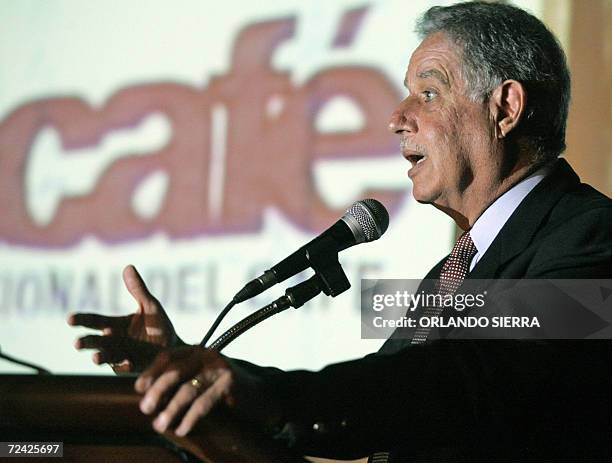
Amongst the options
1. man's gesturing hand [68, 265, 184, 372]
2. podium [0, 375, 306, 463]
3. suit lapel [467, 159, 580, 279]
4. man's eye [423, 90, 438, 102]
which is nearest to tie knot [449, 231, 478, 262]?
suit lapel [467, 159, 580, 279]

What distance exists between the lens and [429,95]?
195 centimetres

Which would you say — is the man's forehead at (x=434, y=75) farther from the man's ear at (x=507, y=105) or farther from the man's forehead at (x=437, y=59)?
the man's ear at (x=507, y=105)

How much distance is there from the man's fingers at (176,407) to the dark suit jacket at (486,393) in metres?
0.13

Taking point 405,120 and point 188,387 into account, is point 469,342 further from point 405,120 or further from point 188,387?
point 405,120

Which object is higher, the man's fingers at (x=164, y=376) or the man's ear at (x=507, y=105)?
the man's ear at (x=507, y=105)

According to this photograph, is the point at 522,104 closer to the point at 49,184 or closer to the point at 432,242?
the point at 432,242

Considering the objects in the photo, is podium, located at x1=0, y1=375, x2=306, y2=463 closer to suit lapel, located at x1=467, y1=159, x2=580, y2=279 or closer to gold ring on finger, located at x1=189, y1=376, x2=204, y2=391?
gold ring on finger, located at x1=189, y1=376, x2=204, y2=391

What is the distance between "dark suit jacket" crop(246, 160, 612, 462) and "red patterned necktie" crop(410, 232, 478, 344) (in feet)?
0.62

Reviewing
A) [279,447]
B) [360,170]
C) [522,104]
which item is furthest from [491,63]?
[279,447]

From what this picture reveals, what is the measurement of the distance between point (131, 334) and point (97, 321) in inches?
2.8

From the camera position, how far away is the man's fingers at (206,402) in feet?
2.92

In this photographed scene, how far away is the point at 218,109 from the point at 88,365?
3.56 feet

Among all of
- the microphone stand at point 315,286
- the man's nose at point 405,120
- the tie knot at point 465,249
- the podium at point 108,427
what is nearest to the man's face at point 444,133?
the man's nose at point 405,120

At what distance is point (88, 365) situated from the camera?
3.14 m
